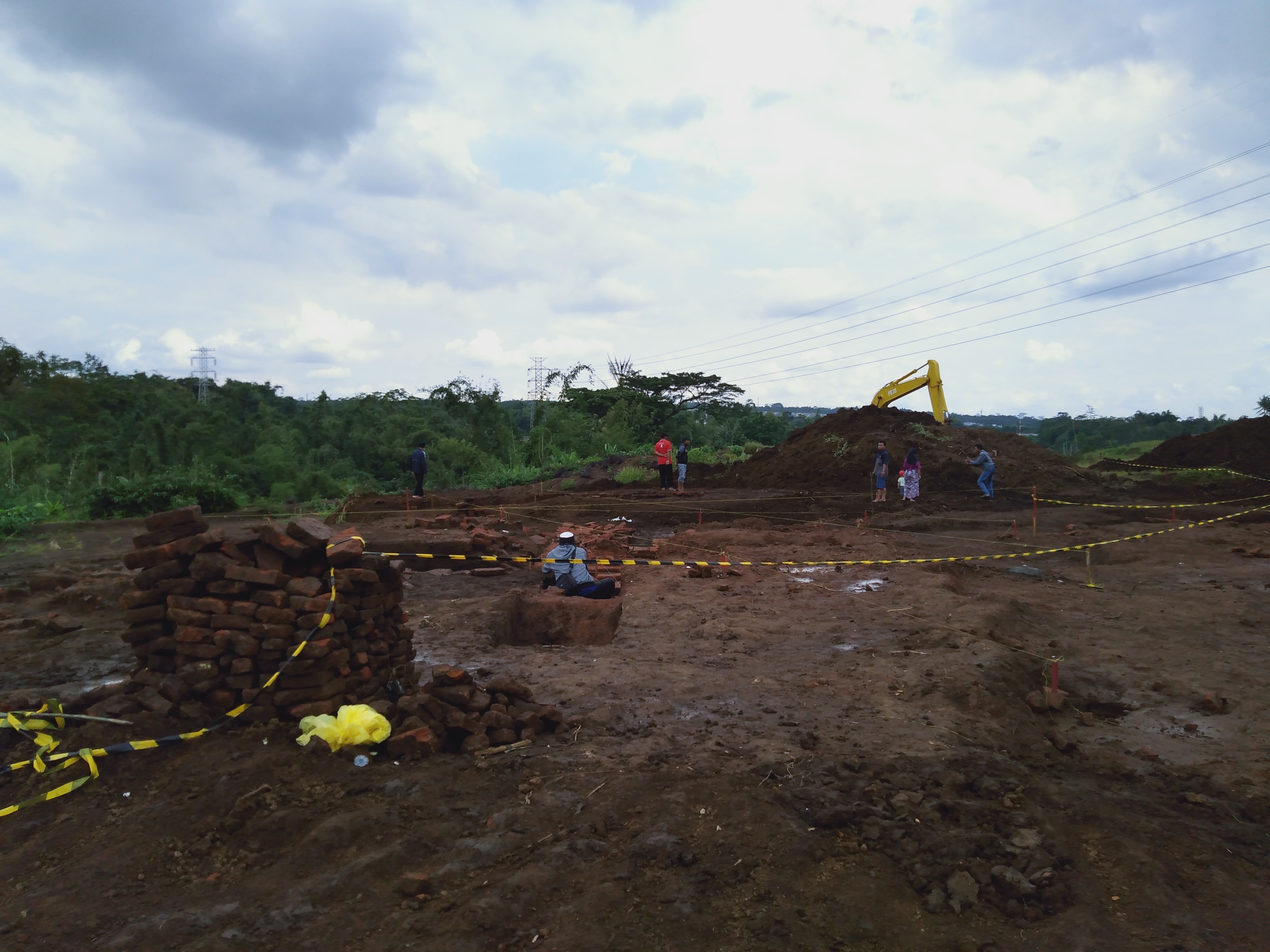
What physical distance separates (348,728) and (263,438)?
2801cm

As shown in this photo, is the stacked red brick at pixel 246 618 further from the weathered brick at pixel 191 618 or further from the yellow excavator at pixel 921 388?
the yellow excavator at pixel 921 388

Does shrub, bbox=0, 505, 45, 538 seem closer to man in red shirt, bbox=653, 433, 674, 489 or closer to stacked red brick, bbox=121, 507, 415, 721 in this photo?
stacked red brick, bbox=121, 507, 415, 721

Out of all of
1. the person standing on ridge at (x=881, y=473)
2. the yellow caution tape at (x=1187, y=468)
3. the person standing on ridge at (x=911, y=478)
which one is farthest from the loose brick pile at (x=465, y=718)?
the yellow caution tape at (x=1187, y=468)

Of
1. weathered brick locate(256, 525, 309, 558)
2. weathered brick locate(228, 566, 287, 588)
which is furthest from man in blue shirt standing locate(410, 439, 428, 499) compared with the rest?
weathered brick locate(228, 566, 287, 588)

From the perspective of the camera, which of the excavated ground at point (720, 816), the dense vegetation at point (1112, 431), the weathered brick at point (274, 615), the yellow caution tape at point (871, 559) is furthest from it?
the dense vegetation at point (1112, 431)

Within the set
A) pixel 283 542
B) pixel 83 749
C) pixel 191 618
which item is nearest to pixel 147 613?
pixel 191 618

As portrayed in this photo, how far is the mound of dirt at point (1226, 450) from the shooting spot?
2278 cm

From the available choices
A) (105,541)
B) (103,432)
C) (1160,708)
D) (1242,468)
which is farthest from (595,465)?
(1160,708)

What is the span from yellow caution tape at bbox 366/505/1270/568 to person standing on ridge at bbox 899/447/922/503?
533 cm

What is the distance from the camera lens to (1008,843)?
3717mm

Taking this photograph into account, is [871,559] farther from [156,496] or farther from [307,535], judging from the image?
[156,496]

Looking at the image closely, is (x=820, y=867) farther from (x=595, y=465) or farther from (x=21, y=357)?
(x=21, y=357)

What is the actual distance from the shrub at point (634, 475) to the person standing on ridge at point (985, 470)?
10137 mm

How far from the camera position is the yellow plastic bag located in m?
4.48
